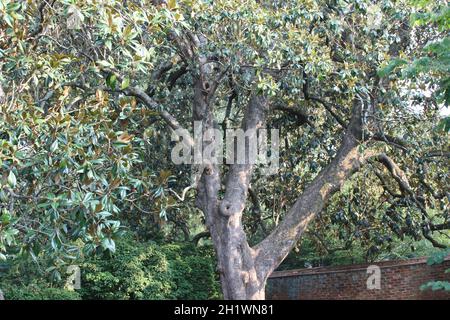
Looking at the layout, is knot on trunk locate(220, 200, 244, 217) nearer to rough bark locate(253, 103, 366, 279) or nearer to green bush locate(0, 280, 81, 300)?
rough bark locate(253, 103, 366, 279)

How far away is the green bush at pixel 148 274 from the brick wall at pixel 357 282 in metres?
1.86

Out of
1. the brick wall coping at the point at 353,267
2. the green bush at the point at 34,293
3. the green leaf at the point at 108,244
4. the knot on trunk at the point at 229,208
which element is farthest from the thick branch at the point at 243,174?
the green leaf at the point at 108,244

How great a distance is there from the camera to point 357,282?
12.6 m

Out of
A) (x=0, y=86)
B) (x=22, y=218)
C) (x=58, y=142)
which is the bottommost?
(x=22, y=218)

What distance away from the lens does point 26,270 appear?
1090 centimetres

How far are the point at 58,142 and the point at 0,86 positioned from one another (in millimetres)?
1448

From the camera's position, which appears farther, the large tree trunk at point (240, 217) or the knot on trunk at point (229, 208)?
the knot on trunk at point (229, 208)

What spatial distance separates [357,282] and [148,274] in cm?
423

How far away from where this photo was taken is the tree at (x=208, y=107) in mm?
6484

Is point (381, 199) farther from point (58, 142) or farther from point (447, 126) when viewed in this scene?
point (58, 142)

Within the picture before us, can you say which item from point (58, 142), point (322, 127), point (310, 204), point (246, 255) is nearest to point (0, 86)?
point (58, 142)

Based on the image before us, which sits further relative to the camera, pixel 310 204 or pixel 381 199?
pixel 381 199

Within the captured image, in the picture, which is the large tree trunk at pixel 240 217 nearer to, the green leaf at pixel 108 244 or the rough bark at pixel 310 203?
the rough bark at pixel 310 203

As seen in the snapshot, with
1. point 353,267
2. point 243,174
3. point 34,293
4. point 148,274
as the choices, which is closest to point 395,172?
point 353,267
